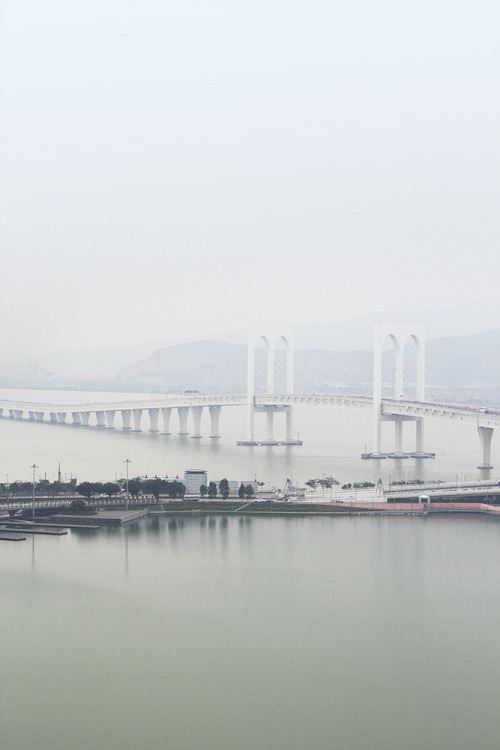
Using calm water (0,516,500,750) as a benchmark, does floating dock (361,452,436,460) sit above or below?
above

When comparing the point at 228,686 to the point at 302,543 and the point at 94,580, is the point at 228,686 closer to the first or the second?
the point at 94,580

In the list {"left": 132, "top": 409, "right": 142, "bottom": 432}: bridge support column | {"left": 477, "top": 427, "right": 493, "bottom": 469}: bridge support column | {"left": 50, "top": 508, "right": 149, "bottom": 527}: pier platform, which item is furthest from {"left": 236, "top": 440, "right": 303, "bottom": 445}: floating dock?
{"left": 50, "top": 508, "right": 149, "bottom": 527}: pier platform

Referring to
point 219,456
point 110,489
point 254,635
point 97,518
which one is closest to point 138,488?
point 110,489

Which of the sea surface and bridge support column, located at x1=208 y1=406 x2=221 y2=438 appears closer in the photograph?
the sea surface

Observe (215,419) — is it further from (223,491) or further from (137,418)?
(223,491)

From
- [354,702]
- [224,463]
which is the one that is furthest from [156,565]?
[224,463]

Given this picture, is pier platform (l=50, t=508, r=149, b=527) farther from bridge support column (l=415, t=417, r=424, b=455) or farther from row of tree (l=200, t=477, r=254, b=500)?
bridge support column (l=415, t=417, r=424, b=455)
